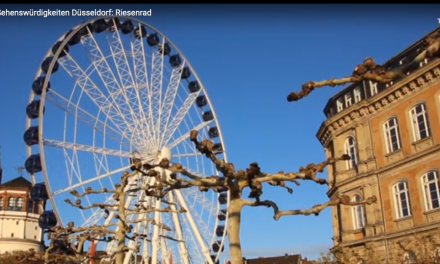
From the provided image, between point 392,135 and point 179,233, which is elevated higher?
point 392,135

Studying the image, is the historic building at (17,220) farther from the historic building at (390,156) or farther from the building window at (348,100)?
the historic building at (390,156)

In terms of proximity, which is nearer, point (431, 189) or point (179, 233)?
point (431, 189)

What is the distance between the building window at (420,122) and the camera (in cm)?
2583

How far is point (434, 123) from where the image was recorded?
2498 centimetres

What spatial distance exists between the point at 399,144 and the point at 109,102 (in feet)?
58.1

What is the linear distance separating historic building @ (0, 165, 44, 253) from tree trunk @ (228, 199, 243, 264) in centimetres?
6756

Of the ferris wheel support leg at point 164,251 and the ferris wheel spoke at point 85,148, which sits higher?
the ferris wheel spoke at point 85,148

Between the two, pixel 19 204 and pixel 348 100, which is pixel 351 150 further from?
pixel 19 204

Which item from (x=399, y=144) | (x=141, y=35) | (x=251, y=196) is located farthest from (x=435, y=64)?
(x=141, y=35)

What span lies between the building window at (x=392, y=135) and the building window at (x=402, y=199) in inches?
81.4

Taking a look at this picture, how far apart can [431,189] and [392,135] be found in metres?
4.22

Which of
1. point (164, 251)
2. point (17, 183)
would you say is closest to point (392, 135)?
point (164, 251)

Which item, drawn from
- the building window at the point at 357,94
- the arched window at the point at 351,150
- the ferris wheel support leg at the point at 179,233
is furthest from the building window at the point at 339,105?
the ferris wheel support leg at the point at 179,233

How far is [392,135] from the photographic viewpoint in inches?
1107
